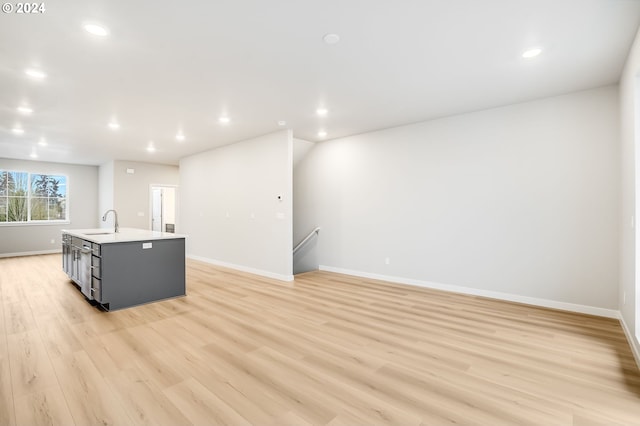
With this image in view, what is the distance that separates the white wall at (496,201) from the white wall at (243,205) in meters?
1.31

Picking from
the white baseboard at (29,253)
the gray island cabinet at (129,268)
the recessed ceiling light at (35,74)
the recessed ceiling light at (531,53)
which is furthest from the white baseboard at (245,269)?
the recessed ceiling light at (531,53)

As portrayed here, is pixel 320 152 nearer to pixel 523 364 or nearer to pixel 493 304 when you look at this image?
pixel 493 304

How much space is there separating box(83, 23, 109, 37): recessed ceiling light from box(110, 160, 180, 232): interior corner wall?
745 cm

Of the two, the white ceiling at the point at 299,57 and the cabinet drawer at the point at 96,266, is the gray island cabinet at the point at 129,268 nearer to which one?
the cabinet drawer at the point at 96,266

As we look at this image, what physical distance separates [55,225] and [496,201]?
11.5 meters

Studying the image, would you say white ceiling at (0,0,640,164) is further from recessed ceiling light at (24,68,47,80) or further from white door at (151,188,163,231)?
white door at (151,188,163,231)

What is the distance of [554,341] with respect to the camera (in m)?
3.06

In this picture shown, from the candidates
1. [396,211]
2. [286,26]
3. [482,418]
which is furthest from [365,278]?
[286,26]

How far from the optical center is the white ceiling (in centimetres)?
238

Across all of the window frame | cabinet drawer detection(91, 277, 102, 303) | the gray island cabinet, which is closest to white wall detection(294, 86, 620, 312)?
the gray island cabinet

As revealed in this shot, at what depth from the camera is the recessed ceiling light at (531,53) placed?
2.92 m

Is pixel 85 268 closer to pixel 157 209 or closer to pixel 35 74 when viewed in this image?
pixel 35 74

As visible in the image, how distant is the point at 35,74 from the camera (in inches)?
135

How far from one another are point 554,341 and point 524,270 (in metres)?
A: 1.44
